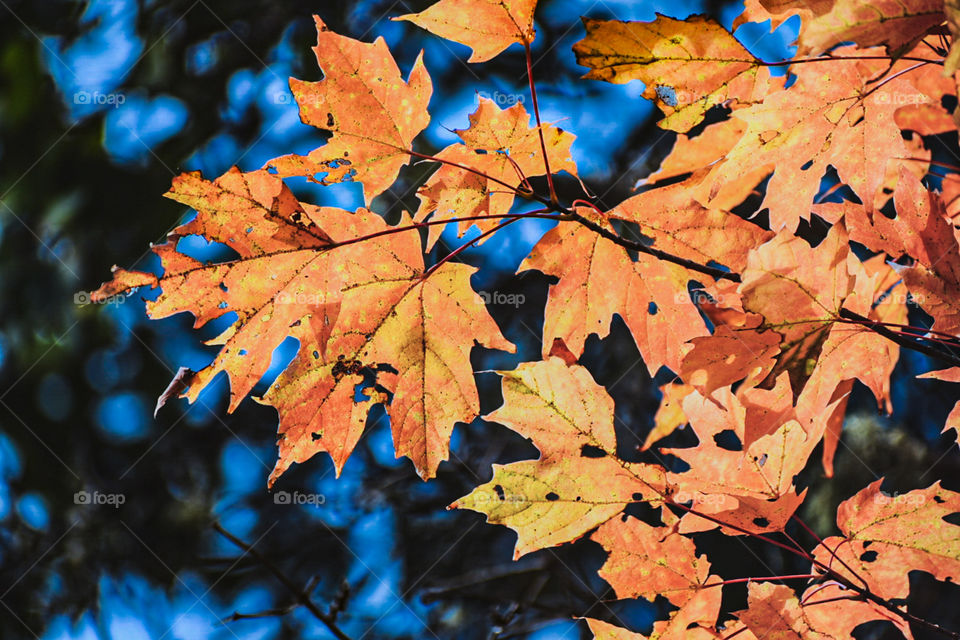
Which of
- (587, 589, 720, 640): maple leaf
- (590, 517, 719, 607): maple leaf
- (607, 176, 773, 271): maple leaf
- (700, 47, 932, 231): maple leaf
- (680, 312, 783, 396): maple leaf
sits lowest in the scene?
(587, 589, 720, 640): maple leaf

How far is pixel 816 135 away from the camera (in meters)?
0.59

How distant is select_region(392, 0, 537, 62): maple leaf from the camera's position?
57 cm

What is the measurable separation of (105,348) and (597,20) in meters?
1.88

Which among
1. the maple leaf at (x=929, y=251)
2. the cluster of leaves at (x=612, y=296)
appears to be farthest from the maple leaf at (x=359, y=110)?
the maple leaf at (x=929, y=251)

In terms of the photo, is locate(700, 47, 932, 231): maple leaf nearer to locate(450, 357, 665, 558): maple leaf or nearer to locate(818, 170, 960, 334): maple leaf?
locate(818, 170, 960, 334): maple leaf

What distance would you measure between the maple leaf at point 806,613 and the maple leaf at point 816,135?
0.35m

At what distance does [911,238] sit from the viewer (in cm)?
59

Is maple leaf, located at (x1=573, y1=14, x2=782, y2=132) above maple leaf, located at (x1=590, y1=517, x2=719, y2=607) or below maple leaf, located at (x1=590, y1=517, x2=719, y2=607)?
above

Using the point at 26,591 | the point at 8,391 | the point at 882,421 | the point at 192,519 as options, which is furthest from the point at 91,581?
the point at 882,421

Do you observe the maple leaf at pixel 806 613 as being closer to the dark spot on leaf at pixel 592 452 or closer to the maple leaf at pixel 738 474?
the maple leaf at pixel 738 474

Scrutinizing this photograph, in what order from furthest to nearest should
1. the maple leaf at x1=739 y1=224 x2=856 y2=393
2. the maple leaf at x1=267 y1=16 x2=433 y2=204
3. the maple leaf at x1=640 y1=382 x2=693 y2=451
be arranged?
the maple leaf at x1=640 y1=382 x2=693 y2=451 < the maple leaf at x1=267 y1=16 x2=433 y2=204 < the maple leaf at x1=739 y1=224 x2=856 y2=393

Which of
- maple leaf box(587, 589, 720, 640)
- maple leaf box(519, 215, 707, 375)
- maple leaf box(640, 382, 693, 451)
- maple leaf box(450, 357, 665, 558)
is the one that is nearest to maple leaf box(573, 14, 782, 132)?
maple leaf box(519, 215, 707, 375)

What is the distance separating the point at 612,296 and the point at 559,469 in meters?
0.20

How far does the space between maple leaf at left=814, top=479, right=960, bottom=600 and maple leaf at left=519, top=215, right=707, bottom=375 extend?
0.78 ft
